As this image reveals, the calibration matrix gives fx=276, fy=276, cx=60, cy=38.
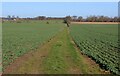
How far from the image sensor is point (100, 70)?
14.6 metres

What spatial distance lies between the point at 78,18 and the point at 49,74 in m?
175

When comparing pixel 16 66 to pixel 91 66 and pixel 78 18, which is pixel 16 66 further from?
pixel 78 18

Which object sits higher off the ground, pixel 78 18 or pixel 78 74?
pixel 78 74

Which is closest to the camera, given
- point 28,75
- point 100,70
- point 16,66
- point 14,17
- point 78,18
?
point 28,75

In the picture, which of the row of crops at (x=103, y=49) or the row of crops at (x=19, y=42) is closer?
the row of crops at (x=103, y=49)

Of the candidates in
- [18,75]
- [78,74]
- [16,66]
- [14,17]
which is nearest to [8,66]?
[16,66]

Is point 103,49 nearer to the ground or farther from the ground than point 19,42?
farther from the ground

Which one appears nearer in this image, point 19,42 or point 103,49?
point 103,49

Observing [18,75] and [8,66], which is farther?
[8,66]

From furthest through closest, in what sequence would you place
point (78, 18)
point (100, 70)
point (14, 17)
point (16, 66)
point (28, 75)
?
point (14, 17) → point (78, 18) → point (16, 66) → point (100, 70) → point (28, 75)

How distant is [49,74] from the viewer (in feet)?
42.9

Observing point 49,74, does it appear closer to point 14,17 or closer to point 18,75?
point 18,75

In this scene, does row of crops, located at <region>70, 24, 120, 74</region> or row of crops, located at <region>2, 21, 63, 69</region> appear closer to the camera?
row of crops, located at <region>70, 24, 120, 74</region>

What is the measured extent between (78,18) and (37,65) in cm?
17164
